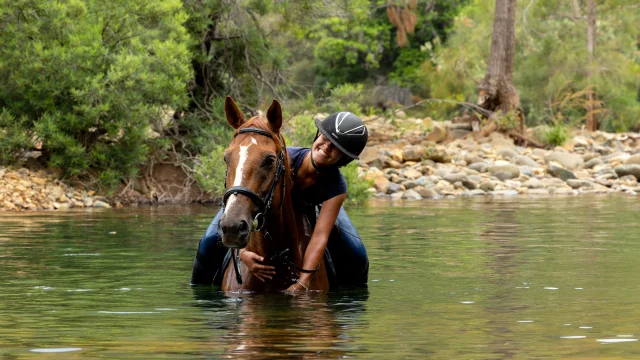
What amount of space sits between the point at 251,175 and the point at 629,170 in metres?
24.9

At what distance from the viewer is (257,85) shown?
26484 mm

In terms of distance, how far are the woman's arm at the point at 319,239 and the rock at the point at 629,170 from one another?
23.9 meters

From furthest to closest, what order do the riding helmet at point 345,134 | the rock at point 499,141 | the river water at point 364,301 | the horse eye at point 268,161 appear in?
the rock at point 499,141 → the riding helmet at point 345,134 → the horse eye at point 268,161 → the river water at point 364,301

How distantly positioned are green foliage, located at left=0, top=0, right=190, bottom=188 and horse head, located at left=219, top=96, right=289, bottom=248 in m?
14.8

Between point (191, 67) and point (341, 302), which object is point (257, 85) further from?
point (341, 302)

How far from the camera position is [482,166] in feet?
100

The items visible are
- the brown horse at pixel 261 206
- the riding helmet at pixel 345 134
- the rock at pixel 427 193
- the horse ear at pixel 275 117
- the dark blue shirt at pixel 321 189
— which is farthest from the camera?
the rock at pixel 427 193

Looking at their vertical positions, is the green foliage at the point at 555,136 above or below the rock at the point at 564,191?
above

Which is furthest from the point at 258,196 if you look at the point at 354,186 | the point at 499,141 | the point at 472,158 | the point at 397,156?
the point at 499,141

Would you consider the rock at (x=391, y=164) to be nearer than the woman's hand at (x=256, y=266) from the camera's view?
No

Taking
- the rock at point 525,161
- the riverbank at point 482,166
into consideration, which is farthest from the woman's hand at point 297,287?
the rock at point 525,161

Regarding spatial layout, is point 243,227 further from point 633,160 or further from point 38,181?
point 633,160

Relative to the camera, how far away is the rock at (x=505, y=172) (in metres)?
29.9

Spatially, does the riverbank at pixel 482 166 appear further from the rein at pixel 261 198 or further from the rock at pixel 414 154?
the rein at pixel 261 198
